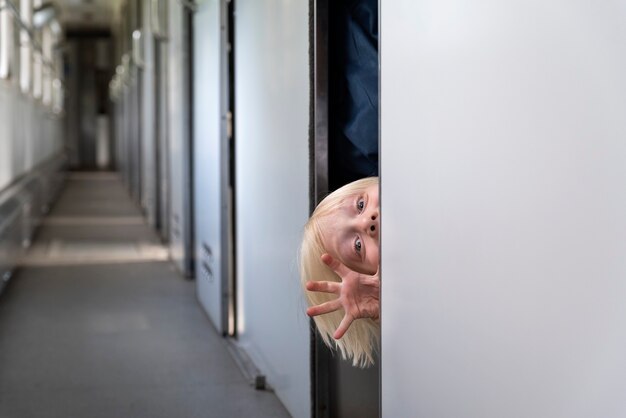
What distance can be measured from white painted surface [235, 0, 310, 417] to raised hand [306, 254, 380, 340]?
0.70m

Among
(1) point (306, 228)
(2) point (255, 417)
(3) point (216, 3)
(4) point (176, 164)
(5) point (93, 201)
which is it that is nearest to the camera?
(1) point (306, 228)

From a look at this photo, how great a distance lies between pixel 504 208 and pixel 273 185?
1.92 metres

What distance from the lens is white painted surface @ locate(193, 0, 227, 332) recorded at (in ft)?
14.8

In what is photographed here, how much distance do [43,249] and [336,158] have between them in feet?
18.8

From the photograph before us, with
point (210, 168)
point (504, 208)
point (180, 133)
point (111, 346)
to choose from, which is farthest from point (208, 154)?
point (504, 208)

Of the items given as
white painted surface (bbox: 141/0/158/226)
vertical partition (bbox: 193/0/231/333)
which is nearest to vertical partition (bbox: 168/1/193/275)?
vertical partition (bbox: 193/0/231/333)

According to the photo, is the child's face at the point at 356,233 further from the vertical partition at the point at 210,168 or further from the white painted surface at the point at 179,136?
the white painted surface at the point at 179,136

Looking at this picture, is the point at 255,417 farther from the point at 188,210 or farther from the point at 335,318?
the point at 188,210

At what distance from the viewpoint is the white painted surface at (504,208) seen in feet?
3.86

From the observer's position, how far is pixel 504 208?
1418 mm

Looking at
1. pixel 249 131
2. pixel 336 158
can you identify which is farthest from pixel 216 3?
pixel 336 158

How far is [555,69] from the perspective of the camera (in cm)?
128

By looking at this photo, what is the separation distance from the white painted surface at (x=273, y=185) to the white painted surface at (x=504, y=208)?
970 millimetres

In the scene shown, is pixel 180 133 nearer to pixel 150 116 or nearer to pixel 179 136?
pixel 179 136
